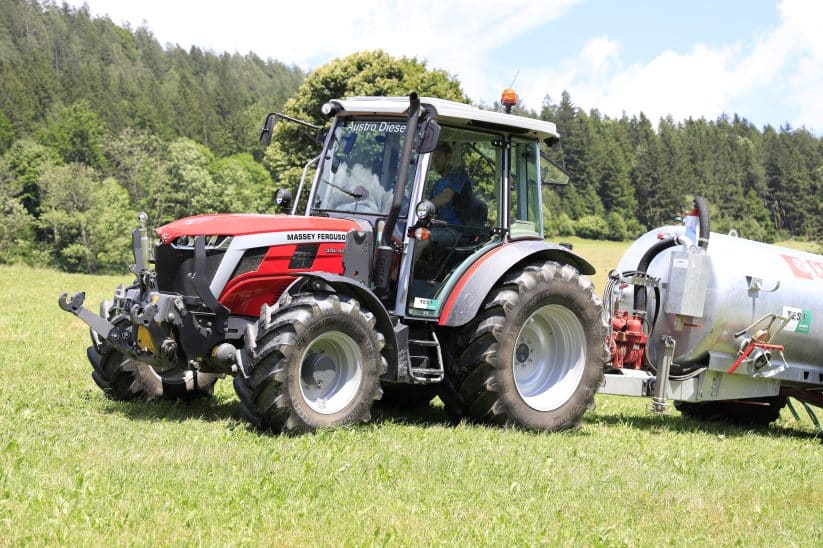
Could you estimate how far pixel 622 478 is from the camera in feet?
23.8

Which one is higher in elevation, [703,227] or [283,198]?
[283,198]

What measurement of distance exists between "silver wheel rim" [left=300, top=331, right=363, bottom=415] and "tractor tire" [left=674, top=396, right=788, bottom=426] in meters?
5.20

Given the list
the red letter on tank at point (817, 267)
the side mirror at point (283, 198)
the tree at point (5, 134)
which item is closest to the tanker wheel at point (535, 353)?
the side mirror at point (283, 198)

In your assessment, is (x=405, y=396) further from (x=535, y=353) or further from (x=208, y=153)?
(x=208, y=153)

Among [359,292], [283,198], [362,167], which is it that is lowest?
[359,292]

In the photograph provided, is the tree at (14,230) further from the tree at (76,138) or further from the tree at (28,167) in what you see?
the tree at (76,138)

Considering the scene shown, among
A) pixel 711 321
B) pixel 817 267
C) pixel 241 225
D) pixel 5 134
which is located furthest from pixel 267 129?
pixel 5 134

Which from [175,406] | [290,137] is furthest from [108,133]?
[175,406]

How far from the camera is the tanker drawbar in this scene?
9922 millimetres

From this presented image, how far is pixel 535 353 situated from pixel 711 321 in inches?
76.8

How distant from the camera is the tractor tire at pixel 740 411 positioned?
37.5 ft

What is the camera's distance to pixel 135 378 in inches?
362

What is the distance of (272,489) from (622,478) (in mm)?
2758

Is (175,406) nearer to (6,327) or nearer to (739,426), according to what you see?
(739,426)
